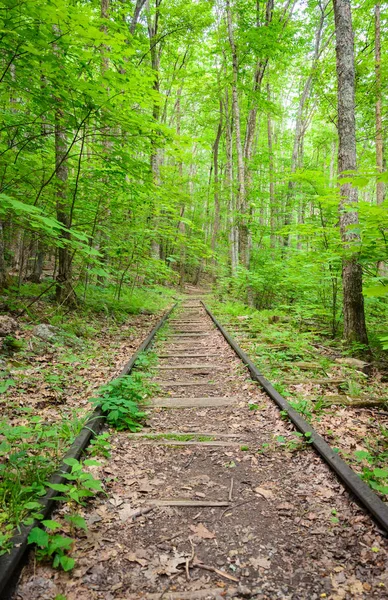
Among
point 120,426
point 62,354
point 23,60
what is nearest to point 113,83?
point 23,60

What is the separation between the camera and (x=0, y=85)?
4758 mm

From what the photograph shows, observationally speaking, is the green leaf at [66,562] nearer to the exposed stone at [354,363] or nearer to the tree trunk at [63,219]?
the exposed stone at [354,363]

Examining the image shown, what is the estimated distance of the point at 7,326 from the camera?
514 centimetres

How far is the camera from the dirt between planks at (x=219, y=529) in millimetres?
1715

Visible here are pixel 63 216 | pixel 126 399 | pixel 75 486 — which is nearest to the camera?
→ pixel 75 486

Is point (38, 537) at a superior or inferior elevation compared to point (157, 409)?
superior

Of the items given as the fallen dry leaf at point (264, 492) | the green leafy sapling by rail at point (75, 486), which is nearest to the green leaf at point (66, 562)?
the green leafy sapling by rail at point (75, 486)

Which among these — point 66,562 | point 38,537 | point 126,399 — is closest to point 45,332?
point 126,399

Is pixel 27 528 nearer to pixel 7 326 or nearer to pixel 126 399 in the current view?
pixel 126 399

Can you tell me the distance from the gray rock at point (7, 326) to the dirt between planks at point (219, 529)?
288cm

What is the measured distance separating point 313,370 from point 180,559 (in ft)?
12.9

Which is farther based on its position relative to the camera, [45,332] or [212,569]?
[45,332]

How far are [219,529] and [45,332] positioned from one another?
458 cm

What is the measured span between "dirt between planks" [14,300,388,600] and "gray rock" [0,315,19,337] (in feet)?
9.45
